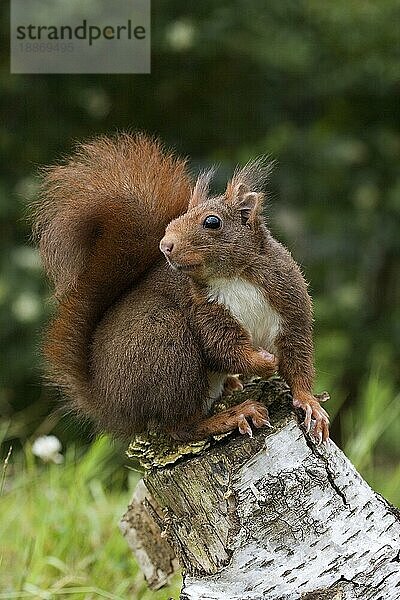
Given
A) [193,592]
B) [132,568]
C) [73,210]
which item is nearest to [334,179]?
[132,568]

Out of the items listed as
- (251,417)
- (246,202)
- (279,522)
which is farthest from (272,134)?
(279,522)

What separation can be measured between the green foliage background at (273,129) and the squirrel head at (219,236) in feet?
5.77

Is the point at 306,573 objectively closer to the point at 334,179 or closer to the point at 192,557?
the point at 192,557

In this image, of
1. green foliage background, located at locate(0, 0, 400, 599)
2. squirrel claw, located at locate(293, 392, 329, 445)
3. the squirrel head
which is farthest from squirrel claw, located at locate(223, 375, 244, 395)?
green foliage background, located at locate(0, 0, 400, 599)

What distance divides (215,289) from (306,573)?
503 mm

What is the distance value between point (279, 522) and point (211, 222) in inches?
20.8

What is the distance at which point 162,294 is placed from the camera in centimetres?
171

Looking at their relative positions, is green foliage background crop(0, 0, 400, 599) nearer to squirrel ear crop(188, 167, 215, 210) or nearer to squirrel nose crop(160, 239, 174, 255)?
squirrel ear crop(188, 167, 215, 210)

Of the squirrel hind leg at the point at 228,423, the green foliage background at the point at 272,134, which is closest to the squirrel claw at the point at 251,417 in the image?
the squirrel hind leg at the point at 228,423

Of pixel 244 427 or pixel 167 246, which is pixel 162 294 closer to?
pixel 167 246

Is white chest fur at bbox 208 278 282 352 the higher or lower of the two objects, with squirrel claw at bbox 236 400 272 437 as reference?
higher

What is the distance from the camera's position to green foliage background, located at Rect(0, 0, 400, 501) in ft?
11.8

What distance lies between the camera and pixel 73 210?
1.72 metres

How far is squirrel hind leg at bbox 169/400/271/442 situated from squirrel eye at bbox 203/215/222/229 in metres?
0.32
